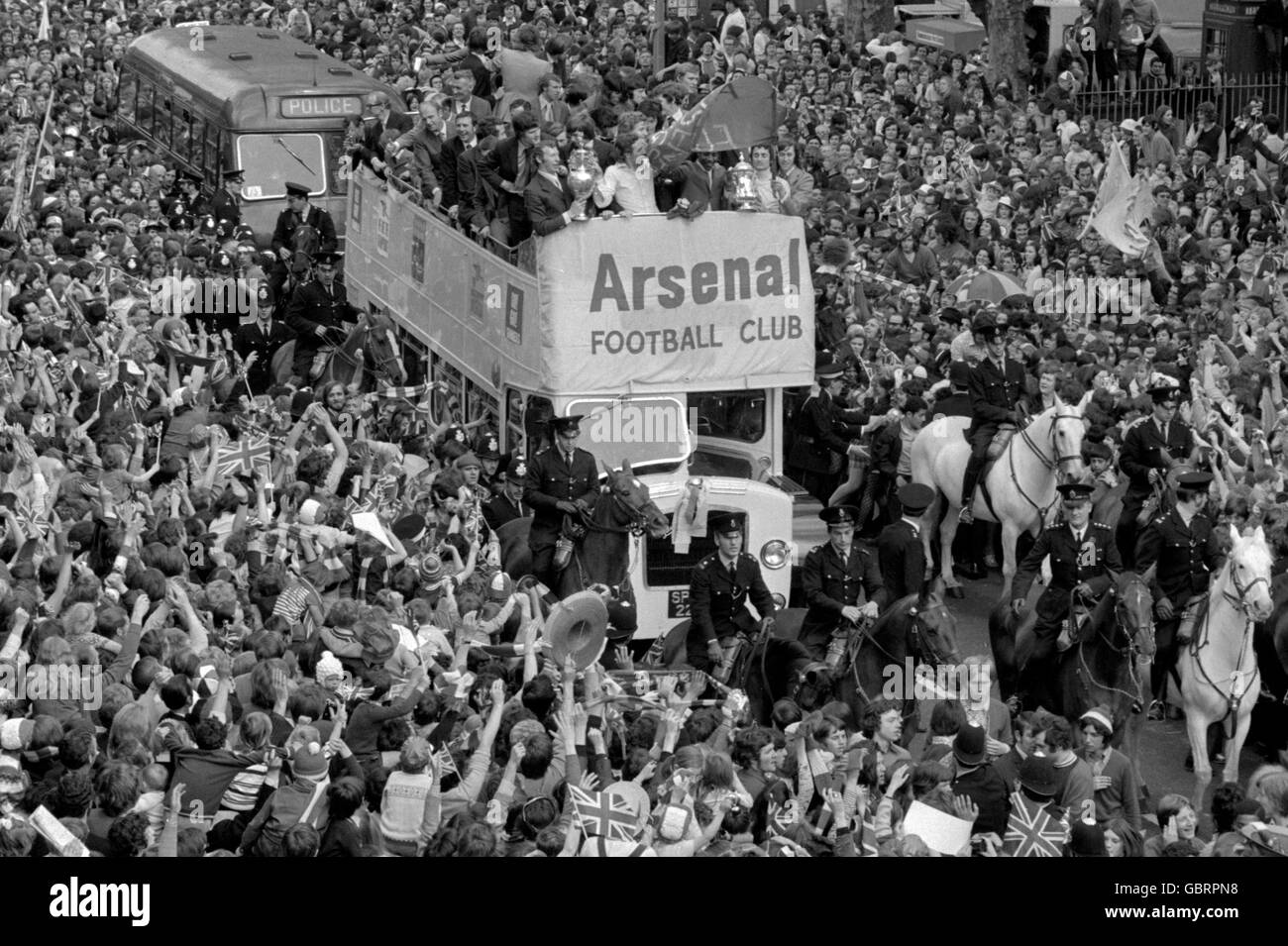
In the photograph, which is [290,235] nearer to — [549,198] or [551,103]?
[551,103]

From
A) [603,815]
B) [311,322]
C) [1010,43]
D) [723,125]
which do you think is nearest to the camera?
[603,815]

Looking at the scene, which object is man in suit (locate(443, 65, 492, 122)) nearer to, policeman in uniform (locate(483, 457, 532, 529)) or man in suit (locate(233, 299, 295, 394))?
man in suit (locate(233, 299, 295, 394))

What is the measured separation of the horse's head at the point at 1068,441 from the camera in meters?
19.2

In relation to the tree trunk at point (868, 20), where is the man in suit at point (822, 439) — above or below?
below

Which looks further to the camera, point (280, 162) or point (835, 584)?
point (280, 162)

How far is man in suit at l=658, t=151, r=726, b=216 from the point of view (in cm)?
1928

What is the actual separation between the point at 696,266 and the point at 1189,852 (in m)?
8.78

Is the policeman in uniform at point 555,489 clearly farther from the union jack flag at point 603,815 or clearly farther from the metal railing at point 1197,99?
the metal railing at point 1197,99

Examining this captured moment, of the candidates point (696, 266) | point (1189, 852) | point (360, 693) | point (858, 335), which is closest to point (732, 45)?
point (858, 335)

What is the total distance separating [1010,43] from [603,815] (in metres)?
24.7

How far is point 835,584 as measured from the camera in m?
16.5

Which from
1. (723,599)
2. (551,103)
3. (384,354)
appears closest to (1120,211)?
(551,103)

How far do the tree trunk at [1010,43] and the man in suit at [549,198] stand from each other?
52.3 feet

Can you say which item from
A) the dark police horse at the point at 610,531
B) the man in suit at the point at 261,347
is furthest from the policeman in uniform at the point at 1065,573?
the man in suit at the point at 261,347
